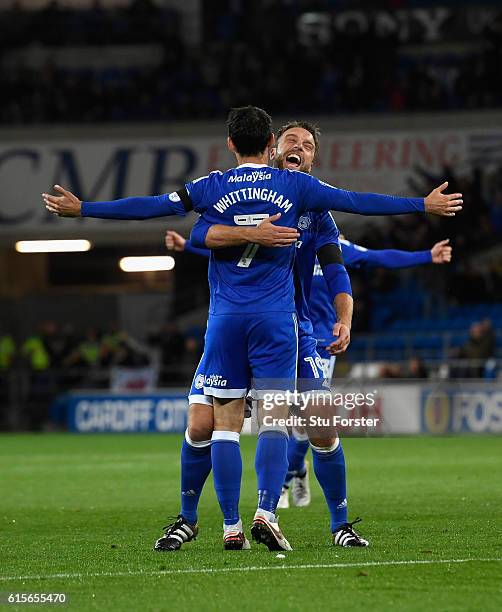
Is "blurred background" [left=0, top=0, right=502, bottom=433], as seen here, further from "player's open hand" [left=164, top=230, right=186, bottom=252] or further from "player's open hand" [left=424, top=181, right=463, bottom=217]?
"player's open hand" [left=424, top=181, right=463, bottom=217]

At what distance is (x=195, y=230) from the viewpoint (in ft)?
22.9

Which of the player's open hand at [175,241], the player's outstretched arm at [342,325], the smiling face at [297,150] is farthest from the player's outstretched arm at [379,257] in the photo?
the player's outstretched arm at [342,325]

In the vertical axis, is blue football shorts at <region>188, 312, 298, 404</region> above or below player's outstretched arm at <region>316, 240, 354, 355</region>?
below

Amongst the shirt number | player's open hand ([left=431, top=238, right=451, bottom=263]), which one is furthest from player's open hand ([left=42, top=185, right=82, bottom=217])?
player's open hand ([left=431, top=238, right=451, bottom=263])

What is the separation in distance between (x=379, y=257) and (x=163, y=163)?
1880cm

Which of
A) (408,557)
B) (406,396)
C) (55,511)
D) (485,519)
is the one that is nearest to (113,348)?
(406,396)

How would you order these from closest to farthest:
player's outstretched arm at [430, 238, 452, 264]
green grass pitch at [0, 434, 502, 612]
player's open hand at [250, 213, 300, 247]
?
green grass pitch at [0, 434, 502, 612] < player's open hand at [250, 213, 300, 247] < player's outstretched arm at [430, 238, 452, 264]

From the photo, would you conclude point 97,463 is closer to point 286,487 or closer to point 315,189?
point 286,487

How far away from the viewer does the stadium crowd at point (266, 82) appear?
29312mm

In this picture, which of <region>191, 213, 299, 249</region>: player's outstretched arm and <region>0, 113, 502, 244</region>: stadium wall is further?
<region>0, 113, 502, 244</region>: stadium wall

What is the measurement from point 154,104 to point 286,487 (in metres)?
21.0

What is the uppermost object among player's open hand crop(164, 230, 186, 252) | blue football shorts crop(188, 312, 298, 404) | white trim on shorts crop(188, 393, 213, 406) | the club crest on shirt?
player's open hand crop(164, 230, 186, 252)

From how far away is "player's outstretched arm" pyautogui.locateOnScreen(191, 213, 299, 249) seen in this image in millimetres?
6812

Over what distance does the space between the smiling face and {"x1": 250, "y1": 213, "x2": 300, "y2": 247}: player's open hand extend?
1344 millimetres
